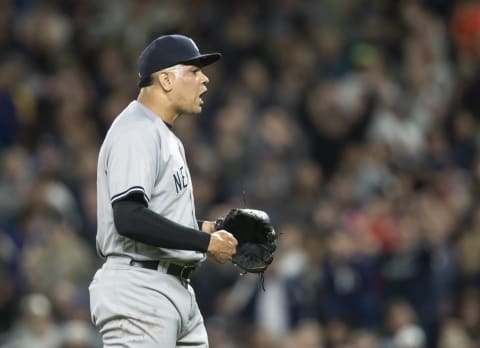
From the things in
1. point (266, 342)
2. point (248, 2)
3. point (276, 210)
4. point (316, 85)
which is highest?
point (248, 2)

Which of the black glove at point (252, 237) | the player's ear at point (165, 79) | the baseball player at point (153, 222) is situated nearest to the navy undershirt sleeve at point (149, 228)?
the baseball player at point (153, 222)

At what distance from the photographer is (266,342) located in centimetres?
885

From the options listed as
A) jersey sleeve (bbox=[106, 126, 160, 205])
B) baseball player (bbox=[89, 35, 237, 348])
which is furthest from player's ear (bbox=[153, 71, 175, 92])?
jersey sleeve (bbox=[106, 126, 160, 205])

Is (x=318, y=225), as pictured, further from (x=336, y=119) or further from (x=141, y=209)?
(x=141, y=209)

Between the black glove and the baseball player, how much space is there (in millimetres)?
176

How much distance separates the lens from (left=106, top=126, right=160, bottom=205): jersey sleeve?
4.61m

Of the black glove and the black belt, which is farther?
the black glove

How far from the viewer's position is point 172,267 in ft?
16.1

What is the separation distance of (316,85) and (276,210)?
217cm

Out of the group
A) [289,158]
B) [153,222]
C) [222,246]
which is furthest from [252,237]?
[289,158]

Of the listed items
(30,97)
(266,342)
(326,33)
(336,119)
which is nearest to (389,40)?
(326,33)

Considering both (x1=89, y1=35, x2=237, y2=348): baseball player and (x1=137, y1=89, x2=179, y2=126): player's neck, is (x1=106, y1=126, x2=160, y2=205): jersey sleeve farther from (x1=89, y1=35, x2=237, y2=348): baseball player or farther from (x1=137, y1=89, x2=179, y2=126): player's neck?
(x1=137, y1=89, x2=179, y2=126): player's neck

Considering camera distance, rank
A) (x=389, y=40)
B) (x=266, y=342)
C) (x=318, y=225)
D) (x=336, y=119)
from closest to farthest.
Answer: (x=266, y=342) → (x=318, y=225) → (x=336, y=119) → (x=389, y=40)

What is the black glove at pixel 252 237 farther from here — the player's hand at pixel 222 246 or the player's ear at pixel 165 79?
the player's ear at pixel 165 79
